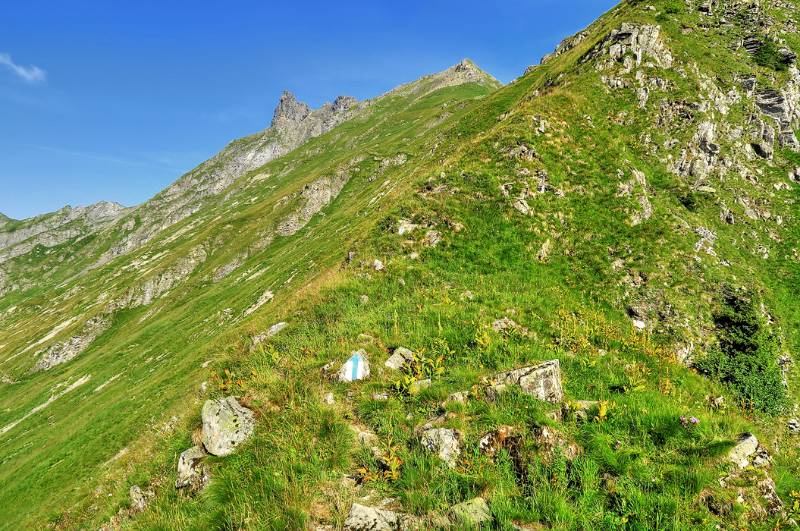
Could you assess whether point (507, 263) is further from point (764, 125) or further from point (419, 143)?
point (419, 143)

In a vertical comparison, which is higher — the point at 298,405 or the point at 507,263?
the point at 507,263

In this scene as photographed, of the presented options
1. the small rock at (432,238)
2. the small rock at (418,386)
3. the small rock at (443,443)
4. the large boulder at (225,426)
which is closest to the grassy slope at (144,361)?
the large boulder at (225,426)

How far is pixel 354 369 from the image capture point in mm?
10633

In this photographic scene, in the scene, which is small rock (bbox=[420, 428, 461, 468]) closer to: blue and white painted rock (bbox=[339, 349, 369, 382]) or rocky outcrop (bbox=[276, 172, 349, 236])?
blue and white painted rock (bbox=[339, 349, 369, 382])

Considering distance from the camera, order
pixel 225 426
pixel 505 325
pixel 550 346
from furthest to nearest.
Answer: pixel 505 325, pixel 550 346, pixel 225 426

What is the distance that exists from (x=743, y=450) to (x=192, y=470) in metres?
12.4

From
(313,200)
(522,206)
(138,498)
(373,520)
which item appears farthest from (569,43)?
Answer: (138,498)

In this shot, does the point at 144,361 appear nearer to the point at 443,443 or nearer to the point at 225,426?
the point at 225,426

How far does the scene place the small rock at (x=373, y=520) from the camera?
19.9 feet

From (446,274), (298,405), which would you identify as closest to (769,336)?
(446,274)

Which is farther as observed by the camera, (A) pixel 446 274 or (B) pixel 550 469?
(A) pixel 446 274

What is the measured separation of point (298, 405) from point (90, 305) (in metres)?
137

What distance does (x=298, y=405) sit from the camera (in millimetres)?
9047

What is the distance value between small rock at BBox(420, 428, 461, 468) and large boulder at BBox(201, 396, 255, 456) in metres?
4.29
